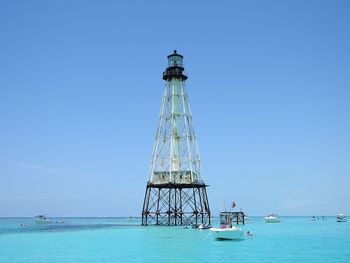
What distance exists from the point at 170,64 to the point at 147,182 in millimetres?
22102

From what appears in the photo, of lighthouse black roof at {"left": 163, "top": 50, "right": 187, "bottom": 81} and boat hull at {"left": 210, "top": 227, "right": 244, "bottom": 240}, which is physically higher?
lighthouse black roof at {"left": 163, "top": 50, "right": 187, "bottom": 81}

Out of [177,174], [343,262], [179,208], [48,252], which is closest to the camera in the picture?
[343,262]

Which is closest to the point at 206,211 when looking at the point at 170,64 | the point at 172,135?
the point at 172,135

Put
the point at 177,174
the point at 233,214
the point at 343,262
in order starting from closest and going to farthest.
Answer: the point at 343,262 < the point at 177,174 < the point at 233,214

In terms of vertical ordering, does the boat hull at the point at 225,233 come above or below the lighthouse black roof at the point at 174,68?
below

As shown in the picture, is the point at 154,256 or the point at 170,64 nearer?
the point at 154,256

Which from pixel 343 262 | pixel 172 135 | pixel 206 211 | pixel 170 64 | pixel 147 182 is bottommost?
pixel 343 262

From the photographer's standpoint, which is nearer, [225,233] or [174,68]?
[225,233]

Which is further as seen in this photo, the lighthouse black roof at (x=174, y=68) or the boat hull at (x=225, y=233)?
the lighthouse black roof at (x=174, y=68)

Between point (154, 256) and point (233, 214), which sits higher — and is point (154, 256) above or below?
below

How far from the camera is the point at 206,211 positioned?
80.2 meters

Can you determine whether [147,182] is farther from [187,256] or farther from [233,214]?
[187,256]

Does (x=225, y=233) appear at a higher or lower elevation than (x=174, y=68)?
lower

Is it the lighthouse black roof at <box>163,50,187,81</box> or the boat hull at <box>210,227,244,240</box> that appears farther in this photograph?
the lighthouse black roof at <box>163,50,187,81</box>
